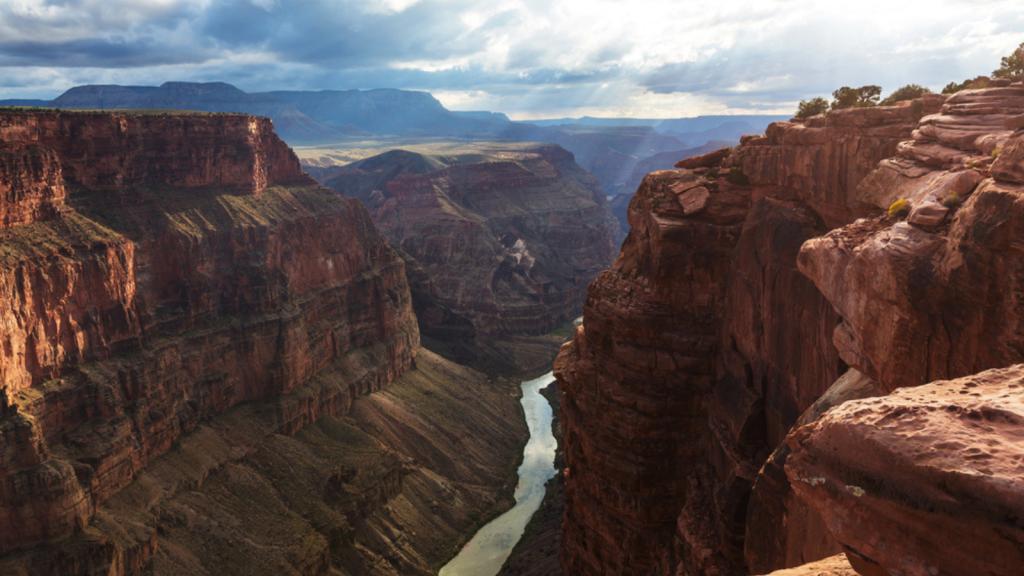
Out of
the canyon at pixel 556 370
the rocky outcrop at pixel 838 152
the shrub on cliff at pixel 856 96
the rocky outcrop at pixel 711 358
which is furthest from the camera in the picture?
the shrub on cliff at pixel 856 96

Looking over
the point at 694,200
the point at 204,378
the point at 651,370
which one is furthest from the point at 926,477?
the point at 204,378

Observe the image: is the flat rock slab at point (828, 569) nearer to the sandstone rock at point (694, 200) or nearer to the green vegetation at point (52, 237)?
the sandstone rock at point (694, 200)

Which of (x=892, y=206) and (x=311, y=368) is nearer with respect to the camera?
(x=892, y=206)

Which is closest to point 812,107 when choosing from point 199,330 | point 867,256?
point 867,256

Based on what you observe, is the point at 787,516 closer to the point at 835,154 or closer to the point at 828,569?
the point at 828,569

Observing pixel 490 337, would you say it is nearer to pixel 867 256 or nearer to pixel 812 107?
pixel 812 107

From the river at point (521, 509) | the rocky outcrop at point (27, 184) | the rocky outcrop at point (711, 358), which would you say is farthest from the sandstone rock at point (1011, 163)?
the rocky outcrop at point (27, 184)

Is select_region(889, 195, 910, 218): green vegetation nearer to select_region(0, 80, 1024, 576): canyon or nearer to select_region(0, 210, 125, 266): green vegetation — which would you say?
select_region(0, 80, 1024, 576): canyon

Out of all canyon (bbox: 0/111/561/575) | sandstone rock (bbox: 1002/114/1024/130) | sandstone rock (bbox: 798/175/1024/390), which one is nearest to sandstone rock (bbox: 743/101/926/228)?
sandstone rock (bbox: 1002/114/1024/130)
